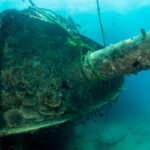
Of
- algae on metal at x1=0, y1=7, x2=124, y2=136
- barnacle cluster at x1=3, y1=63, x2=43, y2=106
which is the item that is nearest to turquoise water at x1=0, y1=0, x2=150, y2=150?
algae on metal at x1=0, y1=7, x2=124, y2=136

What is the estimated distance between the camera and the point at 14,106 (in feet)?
13.8

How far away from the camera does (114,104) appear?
20656mm

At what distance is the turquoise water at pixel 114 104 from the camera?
1037 cm

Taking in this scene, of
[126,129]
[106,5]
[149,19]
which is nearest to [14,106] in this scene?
[126,129]

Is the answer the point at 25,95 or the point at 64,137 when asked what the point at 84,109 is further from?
the point at 64,137

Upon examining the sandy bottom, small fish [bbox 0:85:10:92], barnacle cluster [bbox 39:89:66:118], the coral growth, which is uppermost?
small fish [bbox 0:85:10:92]

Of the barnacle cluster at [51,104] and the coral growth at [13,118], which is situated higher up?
the barnacle cluster at [51,104]

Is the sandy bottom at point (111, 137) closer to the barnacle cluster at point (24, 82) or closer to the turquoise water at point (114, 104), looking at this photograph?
the turquoise water at point (114, 104)

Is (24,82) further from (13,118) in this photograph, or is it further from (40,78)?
(13,118)

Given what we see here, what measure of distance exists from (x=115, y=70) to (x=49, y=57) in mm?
1756

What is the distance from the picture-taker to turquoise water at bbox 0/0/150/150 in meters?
10.4

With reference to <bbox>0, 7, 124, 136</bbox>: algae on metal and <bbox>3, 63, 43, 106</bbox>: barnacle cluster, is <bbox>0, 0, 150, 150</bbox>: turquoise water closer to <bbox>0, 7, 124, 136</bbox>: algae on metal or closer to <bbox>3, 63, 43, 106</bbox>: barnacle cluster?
<bbox>0, 7, 124, 136</bbox>: algae on metal

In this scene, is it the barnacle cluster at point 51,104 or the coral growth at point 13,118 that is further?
the barnacle cluster at point 51,104

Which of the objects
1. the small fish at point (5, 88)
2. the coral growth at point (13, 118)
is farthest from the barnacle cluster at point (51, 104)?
the small fish at point (5, 88)
